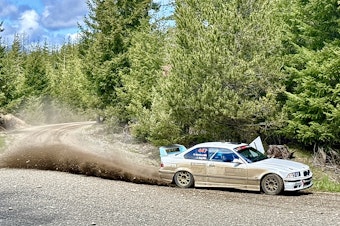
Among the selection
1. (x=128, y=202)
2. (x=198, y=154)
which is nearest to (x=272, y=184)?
(x=198, y=154)

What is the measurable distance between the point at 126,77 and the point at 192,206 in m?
19.3

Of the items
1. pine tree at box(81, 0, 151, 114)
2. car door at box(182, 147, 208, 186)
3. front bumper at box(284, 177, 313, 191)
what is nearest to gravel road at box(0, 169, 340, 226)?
front bumper at box(284, 177, 313, 191)

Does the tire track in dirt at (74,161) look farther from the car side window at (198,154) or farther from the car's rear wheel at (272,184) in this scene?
the car's rear wheel at (272,184)

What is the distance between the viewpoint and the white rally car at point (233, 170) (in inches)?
518

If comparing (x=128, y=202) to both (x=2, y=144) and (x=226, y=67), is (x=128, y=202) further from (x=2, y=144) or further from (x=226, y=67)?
(x=2, y=144)

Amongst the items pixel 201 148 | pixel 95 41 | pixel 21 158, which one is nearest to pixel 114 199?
pixel 201 148

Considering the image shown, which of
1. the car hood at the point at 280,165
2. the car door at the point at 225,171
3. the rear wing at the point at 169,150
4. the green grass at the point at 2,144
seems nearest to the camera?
the car hood at the point at 280,165

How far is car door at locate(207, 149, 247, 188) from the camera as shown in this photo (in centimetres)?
1386

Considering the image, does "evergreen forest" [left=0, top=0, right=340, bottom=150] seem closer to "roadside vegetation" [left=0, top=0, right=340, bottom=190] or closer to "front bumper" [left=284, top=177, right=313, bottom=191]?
"roadside vegetation" [left=0, top=0, right=340, bottom=190]

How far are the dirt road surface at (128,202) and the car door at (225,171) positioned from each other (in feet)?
1.08

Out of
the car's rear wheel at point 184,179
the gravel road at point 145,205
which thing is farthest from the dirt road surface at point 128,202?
the car's rear wheel at point 184,179

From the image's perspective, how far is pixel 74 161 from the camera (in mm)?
21766

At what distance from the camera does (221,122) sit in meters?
19.2

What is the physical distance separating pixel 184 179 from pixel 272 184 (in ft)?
10.7
